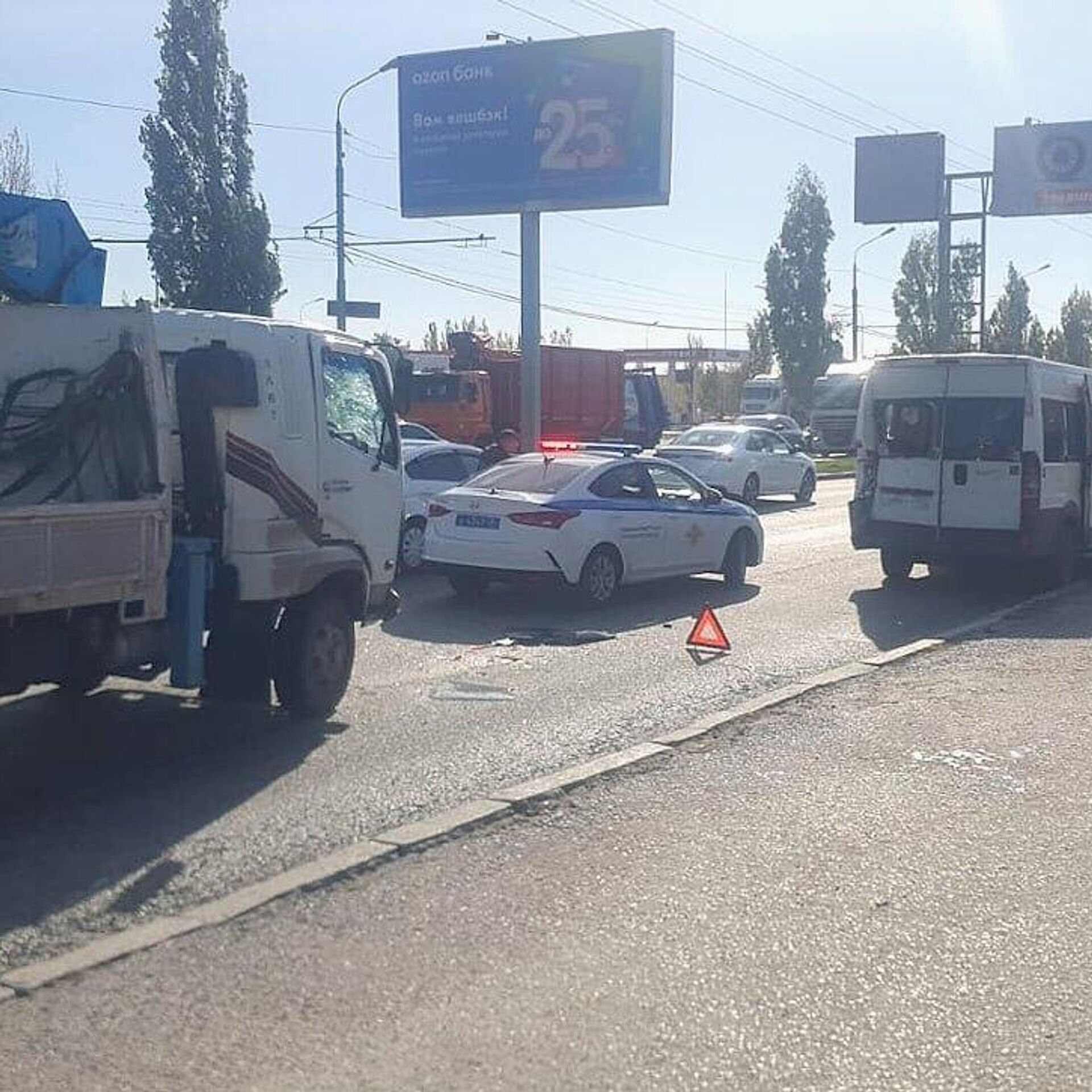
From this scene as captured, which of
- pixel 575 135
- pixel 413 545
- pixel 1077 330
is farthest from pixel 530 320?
pixel 1077 330

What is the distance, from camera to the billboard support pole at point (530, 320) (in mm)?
31031

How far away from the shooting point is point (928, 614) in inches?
625

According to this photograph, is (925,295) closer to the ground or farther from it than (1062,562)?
farther from it

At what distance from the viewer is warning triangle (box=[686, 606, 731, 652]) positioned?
13.0 m

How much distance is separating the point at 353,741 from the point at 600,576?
6118 mm

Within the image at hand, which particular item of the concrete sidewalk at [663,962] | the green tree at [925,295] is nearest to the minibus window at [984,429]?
the concrete sidewalk at [663,962]

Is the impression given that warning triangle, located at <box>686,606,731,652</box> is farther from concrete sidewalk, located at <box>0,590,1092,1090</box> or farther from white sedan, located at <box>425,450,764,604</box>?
concrete sidewalk, located at <box>0,590,1092,1090</box>

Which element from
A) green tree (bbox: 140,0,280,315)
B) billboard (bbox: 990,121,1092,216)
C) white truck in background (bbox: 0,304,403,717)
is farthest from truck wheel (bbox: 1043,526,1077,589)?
billboard (bbox: 990,121,1092,216)

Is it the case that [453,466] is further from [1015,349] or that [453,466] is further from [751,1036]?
[1015,349]

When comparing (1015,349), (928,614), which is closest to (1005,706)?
(928,614)

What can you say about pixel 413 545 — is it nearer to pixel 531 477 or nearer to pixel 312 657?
pixel 531 477

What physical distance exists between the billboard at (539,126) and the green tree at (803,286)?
49965mm

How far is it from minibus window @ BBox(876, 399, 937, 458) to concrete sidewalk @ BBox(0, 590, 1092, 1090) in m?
8.65

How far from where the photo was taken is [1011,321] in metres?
84.9
